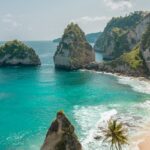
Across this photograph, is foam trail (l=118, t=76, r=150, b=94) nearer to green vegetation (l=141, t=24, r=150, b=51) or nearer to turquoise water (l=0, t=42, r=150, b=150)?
turquoise water (l=0, t=42, r=150, b=150)

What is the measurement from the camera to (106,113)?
10738 centimetres

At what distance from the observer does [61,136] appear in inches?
2295

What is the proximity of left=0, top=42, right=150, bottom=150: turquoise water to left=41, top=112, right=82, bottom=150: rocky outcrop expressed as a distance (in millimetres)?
21946

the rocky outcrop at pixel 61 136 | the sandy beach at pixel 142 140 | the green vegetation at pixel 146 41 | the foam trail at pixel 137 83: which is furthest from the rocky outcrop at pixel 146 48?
the rocky outcrop at pixel 61 136

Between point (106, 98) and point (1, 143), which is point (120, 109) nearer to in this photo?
point (106, 98)

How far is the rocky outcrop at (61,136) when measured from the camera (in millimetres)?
58156

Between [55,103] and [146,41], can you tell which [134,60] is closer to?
[146,41]

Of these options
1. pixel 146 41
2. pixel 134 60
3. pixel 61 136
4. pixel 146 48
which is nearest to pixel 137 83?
pixel 134 60

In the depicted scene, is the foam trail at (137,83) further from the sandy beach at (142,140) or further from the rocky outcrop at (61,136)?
the rocky outcrop at (61,136)

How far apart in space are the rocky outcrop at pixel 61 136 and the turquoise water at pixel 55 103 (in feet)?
72.0

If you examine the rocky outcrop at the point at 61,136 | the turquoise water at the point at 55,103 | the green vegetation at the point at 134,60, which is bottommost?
the turquoise water at the point at 55,103

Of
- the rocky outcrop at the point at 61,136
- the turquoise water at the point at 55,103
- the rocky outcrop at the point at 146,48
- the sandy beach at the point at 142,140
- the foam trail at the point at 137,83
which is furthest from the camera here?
the rocky outcrop at the point at 146,48

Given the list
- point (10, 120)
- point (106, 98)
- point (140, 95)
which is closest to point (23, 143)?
point (10, 120)

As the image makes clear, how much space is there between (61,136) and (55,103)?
65.8 metres
